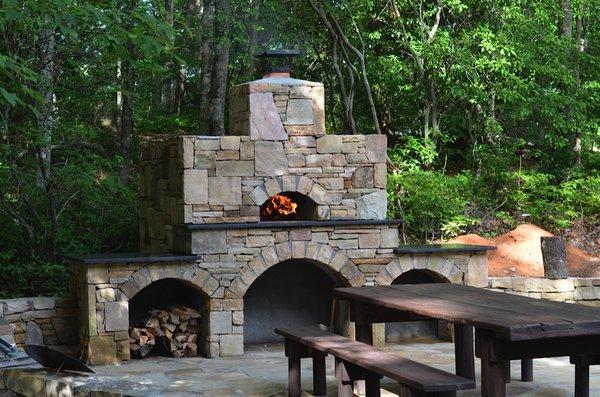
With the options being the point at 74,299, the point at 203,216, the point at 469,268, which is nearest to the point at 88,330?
the point at 74,299

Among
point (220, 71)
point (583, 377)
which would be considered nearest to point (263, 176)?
point (583, 377)

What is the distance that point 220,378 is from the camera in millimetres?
9344

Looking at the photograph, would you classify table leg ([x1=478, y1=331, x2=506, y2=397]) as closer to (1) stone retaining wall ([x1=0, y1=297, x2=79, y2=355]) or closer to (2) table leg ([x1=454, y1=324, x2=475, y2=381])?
(2) table leg ([x1=454, y1=324, x2=475, y2=381])

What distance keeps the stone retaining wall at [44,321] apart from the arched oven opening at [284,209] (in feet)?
7.56

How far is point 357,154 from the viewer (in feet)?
36.9

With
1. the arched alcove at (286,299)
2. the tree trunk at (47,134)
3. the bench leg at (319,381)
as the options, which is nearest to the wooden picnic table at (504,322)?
the bench leg at (319,381)

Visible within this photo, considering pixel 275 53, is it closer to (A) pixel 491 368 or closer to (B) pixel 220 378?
(B) pixel 220 378

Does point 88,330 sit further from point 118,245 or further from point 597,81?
point 597,81

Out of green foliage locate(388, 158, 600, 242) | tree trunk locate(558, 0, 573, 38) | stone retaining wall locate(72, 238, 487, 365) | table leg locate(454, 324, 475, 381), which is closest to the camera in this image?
table leg locate(454, 324, 475, 381)

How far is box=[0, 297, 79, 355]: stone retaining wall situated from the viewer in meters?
10.7

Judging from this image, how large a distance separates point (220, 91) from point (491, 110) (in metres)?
4.68

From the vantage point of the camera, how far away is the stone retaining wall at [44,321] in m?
10.7

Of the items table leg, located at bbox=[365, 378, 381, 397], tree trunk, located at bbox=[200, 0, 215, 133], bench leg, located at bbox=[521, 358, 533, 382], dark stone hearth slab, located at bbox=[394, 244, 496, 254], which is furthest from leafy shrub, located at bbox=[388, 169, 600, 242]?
table leg, located at bbox=[365, 378, 381, 397]

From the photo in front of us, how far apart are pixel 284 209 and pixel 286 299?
1194mm
